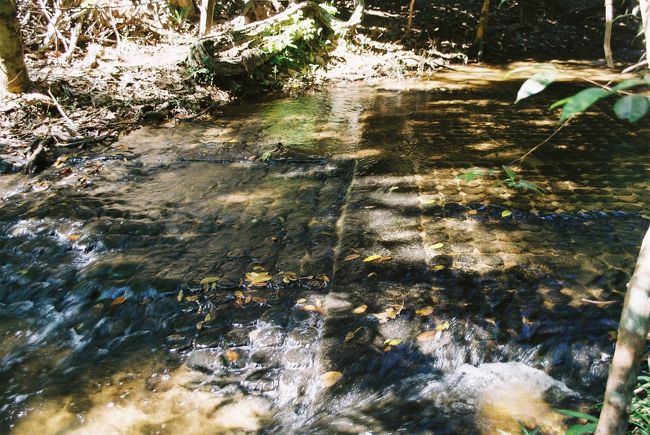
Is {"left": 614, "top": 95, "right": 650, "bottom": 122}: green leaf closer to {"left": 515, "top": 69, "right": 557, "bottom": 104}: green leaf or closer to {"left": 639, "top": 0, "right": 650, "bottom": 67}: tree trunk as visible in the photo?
{"left": 515, "top": 69, "right": 557, "bottom": 104}: green leaf

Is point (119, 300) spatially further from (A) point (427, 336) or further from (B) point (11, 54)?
(B) point (11, 54)

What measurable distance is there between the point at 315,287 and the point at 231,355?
0.82m

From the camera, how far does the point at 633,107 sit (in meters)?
0.95

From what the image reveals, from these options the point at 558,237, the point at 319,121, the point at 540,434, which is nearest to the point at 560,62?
the point at 319,121

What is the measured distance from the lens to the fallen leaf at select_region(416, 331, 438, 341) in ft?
9.55

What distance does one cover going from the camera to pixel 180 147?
6395mm

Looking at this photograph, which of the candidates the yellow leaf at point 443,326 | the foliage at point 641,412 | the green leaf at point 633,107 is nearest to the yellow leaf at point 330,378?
the yellow leaf at point 443,326

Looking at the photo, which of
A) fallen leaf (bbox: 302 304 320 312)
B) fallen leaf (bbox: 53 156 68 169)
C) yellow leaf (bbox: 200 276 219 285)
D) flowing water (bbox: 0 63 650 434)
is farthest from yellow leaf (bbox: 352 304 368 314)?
fallen leaf (bbox: 53 156 68 169)

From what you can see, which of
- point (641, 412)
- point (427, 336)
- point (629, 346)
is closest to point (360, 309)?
point (427, 336)

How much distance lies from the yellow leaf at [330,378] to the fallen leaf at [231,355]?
57 cm

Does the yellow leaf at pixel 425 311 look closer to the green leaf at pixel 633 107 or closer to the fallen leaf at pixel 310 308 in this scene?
the fallen leaf at pixel 310 308

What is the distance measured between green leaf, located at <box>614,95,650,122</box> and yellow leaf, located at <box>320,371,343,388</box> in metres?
2.18

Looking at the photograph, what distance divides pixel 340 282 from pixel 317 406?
106 cm

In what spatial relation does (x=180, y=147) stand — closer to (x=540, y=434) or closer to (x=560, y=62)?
(x=540, y=434)
